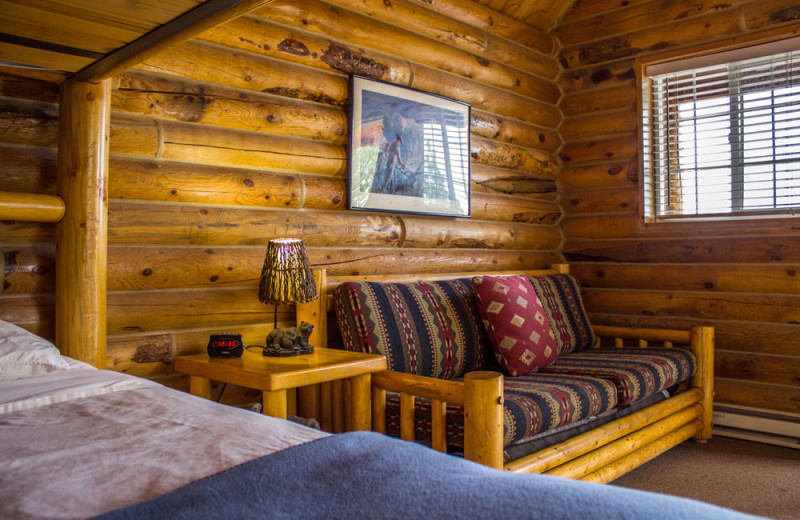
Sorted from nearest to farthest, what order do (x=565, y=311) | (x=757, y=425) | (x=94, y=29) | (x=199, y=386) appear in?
(x=94, y=29) → (x=199, y=386) → (x=757, y=425) → (x=565, y=311)

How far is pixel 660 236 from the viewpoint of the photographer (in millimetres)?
4039

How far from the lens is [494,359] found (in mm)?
3184

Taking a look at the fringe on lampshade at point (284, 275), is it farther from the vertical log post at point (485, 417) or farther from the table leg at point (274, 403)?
the vertical log post at point (485, 417)

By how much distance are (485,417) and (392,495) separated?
121 centimetres

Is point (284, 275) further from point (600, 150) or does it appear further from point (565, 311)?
point (600, 150)

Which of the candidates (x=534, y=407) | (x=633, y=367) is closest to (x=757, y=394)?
(x=633, y=367)

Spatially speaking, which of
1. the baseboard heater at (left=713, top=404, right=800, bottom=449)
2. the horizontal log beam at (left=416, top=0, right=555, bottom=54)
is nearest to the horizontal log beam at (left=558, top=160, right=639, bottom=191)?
the horizontal log beam at (left=416, top=0, right=555, bottom=54)

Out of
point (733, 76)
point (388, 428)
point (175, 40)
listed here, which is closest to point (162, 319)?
point (388, 428)

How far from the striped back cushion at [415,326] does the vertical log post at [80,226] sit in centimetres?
102

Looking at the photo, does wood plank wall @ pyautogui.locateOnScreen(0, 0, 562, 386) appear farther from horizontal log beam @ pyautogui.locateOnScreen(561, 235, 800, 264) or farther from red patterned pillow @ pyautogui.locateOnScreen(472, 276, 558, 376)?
horizontal log beam @ pyautogui.locateOnScreen(561, 235, 800, 264)

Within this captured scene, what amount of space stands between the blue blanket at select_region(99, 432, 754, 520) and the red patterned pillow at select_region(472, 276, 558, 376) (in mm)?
2041

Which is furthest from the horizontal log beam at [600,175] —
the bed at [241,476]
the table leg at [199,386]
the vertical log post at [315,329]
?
the bed at [241,476]

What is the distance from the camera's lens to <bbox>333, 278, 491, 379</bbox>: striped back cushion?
258cm

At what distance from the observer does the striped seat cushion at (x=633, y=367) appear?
9.21ft
